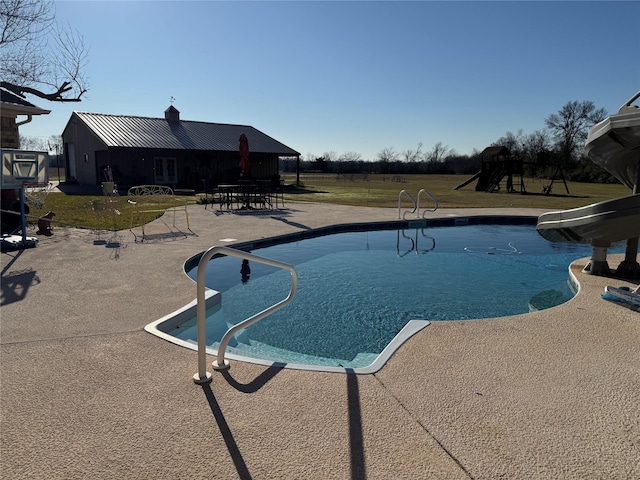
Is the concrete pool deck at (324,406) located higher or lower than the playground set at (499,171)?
lower

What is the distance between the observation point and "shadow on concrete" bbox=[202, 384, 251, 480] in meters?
2.11

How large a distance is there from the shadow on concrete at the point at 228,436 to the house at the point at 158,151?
22.9m

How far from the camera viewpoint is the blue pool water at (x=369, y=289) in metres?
4.83

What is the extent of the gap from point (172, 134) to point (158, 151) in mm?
2642

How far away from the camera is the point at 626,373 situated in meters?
3.31

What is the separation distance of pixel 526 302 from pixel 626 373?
3.10m

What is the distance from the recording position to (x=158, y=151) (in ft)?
84.5

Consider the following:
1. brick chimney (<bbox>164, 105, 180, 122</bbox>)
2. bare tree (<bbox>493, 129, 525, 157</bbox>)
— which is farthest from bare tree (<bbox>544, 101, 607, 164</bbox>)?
brick chimney (<bbox>164, 105, 180, 122</bbox>)

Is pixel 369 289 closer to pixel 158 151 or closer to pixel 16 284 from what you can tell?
pixel 16 284

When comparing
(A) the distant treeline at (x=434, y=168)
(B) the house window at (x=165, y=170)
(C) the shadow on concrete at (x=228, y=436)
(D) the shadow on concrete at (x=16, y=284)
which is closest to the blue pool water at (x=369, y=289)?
(C) the shadow on concrete at (x=228, y=436)

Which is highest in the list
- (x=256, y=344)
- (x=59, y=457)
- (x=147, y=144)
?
(x=147, y=144)

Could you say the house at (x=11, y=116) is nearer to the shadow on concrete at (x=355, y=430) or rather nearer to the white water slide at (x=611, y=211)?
the shadow on concrete at (x=355, y=430)

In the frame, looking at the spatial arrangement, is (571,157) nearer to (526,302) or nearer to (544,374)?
(526,302)

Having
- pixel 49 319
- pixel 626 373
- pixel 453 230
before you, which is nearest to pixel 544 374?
pixel 626 373
